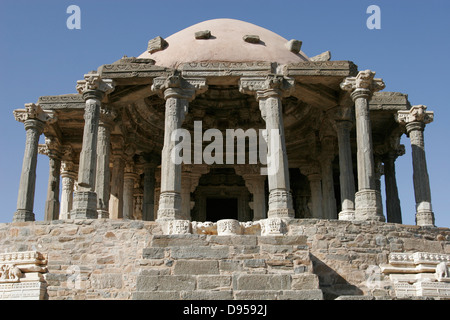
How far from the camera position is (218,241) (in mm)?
11656

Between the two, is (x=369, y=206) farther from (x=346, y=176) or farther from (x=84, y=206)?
(x=84, y=206)

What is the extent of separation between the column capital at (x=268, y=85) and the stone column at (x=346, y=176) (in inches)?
103

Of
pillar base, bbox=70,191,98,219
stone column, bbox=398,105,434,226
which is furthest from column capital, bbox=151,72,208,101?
stone column, bbox=398,105,434,226

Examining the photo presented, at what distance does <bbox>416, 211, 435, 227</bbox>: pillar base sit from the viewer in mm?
16641

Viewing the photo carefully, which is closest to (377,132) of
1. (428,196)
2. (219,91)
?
(428,196)

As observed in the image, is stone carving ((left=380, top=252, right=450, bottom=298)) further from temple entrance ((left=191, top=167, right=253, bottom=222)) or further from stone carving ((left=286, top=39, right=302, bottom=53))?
temple entrance ((left=191, top=167, right=253, bottom=222))

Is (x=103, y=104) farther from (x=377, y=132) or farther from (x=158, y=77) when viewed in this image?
(x=377, y=132)

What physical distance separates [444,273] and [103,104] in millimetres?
10875

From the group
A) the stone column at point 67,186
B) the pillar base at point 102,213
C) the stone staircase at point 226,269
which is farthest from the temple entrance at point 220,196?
the stone staircase at point 226,269

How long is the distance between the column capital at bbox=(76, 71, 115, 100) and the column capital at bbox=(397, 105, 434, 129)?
30.2ft

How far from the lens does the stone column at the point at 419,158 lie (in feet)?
55.3

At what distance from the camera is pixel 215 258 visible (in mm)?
11117

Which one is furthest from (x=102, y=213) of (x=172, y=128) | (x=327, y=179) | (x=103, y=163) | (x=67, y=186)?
(x=327, y=179)

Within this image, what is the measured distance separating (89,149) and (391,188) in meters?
11.1
